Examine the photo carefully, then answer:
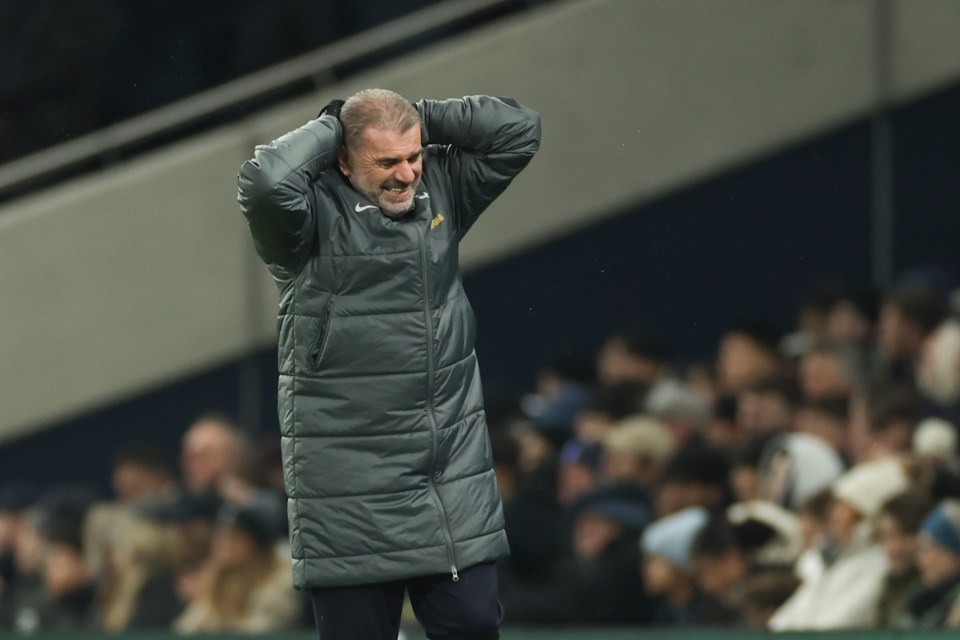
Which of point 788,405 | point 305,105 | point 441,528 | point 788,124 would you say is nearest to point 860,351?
point 788,405

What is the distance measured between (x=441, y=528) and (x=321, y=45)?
4.02 metres

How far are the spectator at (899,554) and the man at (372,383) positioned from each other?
201 centimetres

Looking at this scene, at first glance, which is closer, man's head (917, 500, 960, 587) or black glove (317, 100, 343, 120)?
black glove (317, 100, 343, 120)

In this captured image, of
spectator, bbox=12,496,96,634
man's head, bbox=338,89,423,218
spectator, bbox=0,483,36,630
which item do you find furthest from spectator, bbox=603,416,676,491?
man's head, bbox=338,89,423,218

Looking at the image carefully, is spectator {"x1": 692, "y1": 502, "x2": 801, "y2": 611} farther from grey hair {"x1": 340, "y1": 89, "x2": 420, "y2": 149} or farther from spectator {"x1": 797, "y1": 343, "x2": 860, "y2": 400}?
grey hair {"x1": 340, "y1": 89, "x2": 420, "y2": 149}

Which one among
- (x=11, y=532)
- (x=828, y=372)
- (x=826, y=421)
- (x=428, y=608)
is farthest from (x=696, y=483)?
(x=11, y=532)

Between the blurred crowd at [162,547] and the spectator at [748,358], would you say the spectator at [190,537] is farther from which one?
the spectator at [748,358]

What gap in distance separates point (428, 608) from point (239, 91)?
4178mm

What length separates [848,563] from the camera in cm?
565

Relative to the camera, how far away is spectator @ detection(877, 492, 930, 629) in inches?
218

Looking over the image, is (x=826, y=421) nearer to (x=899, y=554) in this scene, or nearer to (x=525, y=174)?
(x=899, y=554)

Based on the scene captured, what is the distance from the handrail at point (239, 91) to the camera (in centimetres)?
750

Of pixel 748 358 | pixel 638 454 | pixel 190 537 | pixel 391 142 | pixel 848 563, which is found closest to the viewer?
pixel 391 142

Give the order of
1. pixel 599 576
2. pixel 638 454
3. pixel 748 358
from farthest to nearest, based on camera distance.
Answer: pixel 748 358 < pixel 638 454 < pixel 599 576
